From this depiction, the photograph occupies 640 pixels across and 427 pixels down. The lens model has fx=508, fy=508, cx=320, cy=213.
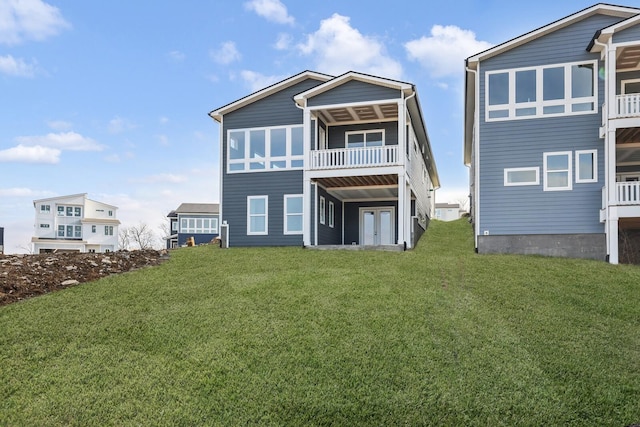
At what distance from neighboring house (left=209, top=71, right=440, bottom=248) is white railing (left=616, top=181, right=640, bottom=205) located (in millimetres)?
6829

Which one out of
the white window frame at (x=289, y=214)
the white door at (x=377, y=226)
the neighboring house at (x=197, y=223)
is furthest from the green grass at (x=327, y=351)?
the neighboring house at (x=197, y=223)

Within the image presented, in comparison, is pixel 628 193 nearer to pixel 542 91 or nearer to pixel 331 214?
pixel 542 91

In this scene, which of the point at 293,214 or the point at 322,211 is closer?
the point at 293,214

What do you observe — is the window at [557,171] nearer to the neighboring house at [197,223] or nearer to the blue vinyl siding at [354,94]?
the blue vinyl siding at [354,94]

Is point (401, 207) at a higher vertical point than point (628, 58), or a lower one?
lower

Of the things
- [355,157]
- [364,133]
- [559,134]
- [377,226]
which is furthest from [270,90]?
[559,134]

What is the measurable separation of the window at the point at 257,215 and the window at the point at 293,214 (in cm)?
82

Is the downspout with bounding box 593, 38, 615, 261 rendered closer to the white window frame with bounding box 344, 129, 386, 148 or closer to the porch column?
the porch column

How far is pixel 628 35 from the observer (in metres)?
16.2

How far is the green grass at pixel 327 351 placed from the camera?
6973 mm

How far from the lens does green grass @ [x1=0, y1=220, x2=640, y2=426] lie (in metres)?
6.97

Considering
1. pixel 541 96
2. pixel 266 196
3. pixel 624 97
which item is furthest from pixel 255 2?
pixel 624 97

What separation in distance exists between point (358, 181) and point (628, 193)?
9.27 meters

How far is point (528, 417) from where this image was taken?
6852mm
